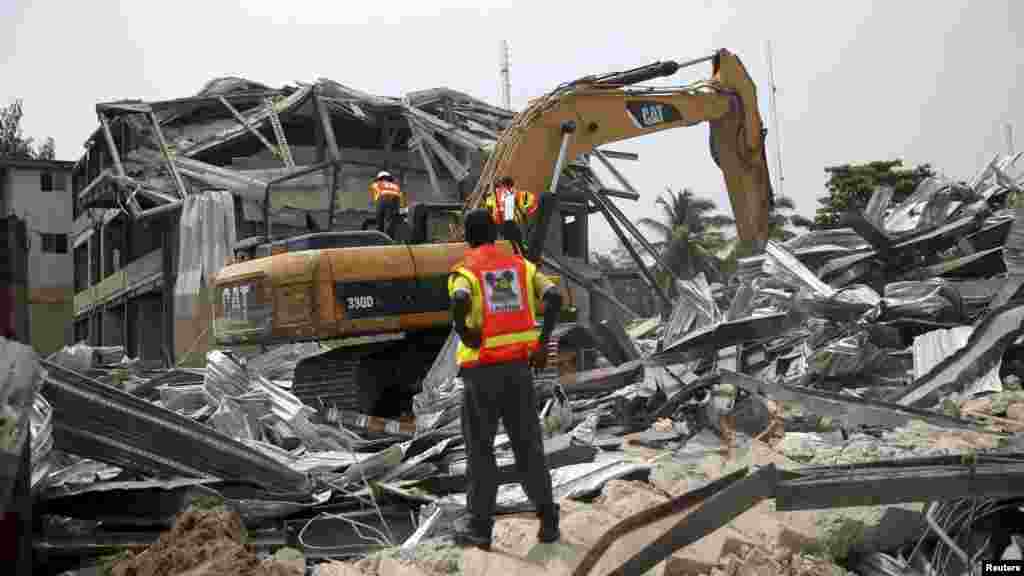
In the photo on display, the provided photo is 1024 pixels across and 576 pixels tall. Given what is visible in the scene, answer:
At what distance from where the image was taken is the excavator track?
1073 cm

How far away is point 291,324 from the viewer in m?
9.96

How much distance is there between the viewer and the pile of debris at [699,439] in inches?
187

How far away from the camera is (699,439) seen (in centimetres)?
808

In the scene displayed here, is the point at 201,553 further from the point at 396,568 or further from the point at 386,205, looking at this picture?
the point at 386,205

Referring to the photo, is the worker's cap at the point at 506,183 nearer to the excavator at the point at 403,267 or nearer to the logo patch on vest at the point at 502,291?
the excavator at the point at 403,267

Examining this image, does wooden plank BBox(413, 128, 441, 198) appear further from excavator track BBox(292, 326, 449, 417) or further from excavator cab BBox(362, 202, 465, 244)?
excavator track BBox(292, 326, 449, 417)

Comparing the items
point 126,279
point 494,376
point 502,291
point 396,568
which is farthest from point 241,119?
point 396,568

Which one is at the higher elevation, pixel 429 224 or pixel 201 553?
pixel 429 224

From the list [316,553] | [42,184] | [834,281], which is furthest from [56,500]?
[42,184]

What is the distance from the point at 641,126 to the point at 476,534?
7455 millimetres

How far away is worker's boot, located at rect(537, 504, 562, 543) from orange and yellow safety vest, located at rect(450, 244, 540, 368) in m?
0.79

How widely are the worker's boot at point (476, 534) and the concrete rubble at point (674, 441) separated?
14 centimetres

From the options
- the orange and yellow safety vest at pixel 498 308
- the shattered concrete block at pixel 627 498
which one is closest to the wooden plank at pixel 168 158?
the shattered concrete block at pixel 627 498

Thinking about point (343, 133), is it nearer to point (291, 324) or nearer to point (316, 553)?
point (291, 324)
